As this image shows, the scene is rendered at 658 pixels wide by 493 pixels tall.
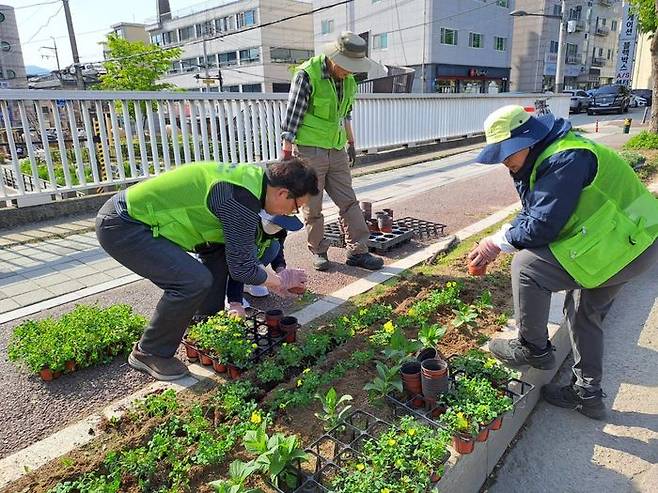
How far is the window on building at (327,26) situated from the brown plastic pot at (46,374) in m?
44.6

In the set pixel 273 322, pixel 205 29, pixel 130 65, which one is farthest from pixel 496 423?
pixel 205 29

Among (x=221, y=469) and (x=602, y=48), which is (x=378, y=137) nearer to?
(x=221, y=469)

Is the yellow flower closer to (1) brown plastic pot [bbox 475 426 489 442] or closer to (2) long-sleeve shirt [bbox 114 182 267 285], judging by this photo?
(2) long-sleeve shirt [bbox 114 182 267 285]

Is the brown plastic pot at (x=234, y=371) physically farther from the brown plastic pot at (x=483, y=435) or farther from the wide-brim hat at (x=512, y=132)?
the wide-brim hat at (x=512, y=132)

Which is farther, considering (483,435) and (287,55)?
(287,55)

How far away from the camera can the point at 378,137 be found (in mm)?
11414

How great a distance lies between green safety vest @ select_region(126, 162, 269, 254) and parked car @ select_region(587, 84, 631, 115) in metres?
33.2

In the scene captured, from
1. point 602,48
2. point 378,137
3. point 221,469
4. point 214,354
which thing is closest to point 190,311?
point 214,354

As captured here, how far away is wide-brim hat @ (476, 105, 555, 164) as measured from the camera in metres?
2.34

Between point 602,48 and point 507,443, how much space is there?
67.4 metres

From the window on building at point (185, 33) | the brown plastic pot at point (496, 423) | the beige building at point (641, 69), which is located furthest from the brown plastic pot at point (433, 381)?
the window on building at point (185, 33)

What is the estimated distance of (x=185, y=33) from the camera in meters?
56.3

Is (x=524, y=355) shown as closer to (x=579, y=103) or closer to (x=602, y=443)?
(x=602, y=443)

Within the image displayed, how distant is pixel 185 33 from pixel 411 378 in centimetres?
6186
